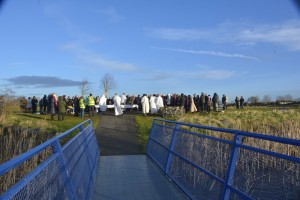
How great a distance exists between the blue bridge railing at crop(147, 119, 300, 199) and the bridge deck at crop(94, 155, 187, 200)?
27 centimetres

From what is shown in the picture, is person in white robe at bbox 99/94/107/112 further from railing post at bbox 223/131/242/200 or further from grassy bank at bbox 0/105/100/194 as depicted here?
railing post at bbox 223/131/242/200

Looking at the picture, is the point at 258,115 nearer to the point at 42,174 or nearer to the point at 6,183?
the point at 6,183

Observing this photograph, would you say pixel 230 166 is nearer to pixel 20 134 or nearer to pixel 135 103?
pixel 20 134

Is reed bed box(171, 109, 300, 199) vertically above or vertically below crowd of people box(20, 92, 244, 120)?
below

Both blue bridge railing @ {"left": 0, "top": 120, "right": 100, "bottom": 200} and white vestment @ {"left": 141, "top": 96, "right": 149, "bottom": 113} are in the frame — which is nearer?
blue bridge railing @ {"left": 0, "top": 120, "right": 100, "bottom": 200}

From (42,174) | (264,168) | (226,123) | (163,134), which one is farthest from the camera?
(226,123)

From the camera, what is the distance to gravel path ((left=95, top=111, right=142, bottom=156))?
51.6 feet

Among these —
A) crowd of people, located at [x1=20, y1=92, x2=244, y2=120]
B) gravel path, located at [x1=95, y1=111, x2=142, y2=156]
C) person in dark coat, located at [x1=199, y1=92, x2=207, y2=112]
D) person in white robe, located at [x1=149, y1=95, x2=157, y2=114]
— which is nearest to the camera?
gravel path, located at [x1=95, y1=111, x2=142, y2=156]

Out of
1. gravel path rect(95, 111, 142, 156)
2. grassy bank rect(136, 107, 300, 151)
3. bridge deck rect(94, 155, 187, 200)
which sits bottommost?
bridge deck rect(94, 155, 187, 200)

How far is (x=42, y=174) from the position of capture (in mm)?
3619

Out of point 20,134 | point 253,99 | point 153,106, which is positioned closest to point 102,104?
point 153,106

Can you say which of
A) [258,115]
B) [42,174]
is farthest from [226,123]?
[42,174]

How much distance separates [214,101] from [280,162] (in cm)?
3631

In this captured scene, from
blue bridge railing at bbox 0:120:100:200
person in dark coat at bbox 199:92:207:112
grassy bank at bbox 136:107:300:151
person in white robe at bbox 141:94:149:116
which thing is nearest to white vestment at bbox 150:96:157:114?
person in white robe at bbox 141:94:149:116
